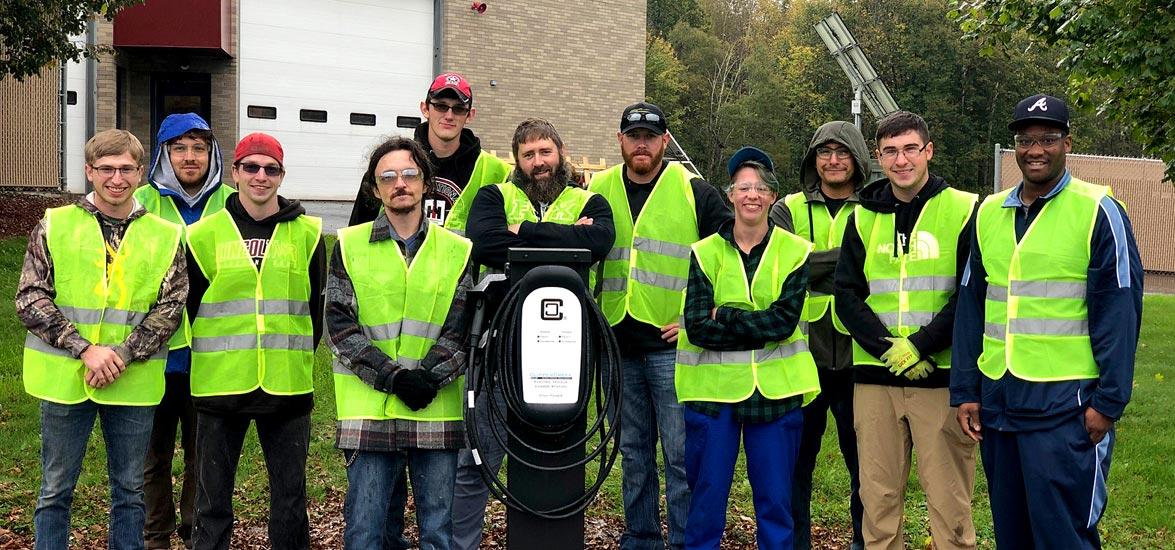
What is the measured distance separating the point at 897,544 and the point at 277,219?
3.23 metres

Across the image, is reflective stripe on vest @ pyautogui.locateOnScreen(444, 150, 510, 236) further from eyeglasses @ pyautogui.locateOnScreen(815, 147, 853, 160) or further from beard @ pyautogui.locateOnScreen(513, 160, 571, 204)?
eyeglasses @ pyautogui.locateOnScreen(815, 147, 853, 160)

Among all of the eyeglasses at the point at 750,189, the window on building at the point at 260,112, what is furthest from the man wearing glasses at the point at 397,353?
the window on building at the point at 260,112

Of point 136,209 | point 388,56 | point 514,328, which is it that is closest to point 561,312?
point 514,328

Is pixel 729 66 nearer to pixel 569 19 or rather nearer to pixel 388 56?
pixel 569 19

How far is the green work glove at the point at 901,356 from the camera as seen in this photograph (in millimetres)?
4887

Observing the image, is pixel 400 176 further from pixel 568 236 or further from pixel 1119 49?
pixel 1119 49

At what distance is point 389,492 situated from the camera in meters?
4.50

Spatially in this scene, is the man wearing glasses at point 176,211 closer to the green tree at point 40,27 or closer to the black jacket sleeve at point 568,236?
the black jacket sleeve at point 568,236

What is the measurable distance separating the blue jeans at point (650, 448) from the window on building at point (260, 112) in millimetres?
22117

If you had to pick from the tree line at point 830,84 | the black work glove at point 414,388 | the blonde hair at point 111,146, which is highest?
the tree line at point 830,84

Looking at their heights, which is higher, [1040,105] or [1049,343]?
[1040,105]

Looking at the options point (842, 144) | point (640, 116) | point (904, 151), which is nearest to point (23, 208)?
point (640, 116)

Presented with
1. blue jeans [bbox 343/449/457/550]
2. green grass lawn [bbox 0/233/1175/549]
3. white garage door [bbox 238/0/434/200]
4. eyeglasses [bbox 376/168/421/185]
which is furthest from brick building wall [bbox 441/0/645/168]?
blue jeans [bbox 343/449/457/550]

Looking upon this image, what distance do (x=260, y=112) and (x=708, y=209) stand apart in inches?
878
